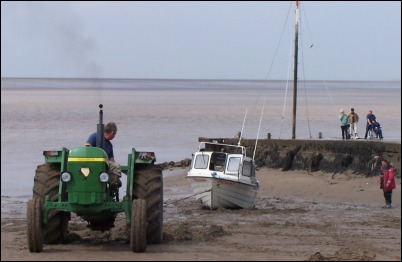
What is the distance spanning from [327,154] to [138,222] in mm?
17864

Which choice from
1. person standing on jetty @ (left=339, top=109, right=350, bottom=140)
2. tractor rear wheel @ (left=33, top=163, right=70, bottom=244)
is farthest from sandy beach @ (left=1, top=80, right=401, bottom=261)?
Result: person standing on jetty @ (left=339, top=109, right=350, bottom=140)

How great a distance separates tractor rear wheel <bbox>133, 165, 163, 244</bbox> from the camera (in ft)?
40.4

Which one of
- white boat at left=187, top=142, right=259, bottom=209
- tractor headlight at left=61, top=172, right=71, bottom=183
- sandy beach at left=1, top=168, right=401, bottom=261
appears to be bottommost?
sandy beach at left=1, top=168, right=401, bottom=261

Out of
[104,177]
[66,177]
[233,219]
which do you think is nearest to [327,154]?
[233,219]

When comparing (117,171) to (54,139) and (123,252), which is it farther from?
(54,139)

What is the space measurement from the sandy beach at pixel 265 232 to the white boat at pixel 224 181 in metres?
0.42

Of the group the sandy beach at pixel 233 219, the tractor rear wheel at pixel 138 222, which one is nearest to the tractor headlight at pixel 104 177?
the tractor rear wheel at pixel 138 222

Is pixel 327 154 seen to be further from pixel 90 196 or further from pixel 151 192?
pixel 90 196

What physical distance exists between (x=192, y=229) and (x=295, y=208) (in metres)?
6.46

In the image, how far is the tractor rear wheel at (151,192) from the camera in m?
12.3

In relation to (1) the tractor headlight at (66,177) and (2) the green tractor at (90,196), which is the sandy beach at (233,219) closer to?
(2) the green tractor at (90,196)

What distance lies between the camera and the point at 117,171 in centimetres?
1218

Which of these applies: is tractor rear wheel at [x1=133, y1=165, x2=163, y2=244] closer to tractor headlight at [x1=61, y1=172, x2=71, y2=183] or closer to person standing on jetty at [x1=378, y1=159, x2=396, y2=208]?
tractor headlight at [x1=61, y1=172, x2=71, y2=183]

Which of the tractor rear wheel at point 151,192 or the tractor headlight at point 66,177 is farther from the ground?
the tractor headlight at point 66,177
